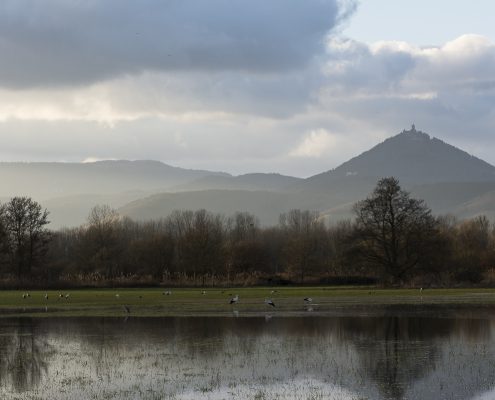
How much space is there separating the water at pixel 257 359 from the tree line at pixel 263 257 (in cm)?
4453

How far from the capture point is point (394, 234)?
313ft

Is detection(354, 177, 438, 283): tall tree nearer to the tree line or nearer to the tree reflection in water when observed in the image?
the tree line

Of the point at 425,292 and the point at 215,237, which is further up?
the point at 215,237

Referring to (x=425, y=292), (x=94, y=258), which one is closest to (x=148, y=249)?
(x=94, y=258)

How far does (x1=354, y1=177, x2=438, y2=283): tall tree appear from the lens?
94.1 m

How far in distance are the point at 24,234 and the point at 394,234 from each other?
184ft

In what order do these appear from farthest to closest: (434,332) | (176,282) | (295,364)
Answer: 1. (176,282)
2. (434,332)
3. (295,364)

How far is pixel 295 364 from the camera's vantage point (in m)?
31.2

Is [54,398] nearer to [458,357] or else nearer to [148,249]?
[458,357]

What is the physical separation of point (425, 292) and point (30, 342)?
46.5m

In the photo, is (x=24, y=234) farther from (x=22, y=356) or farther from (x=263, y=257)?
(x=22, y=356)

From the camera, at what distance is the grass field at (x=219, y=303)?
194 ft

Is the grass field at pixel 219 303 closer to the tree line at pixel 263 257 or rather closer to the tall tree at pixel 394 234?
the tall tree at pixel 394 234

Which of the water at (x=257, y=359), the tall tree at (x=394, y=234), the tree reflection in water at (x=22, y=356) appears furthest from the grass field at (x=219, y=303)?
the tall tree at (x=394, y=234)
